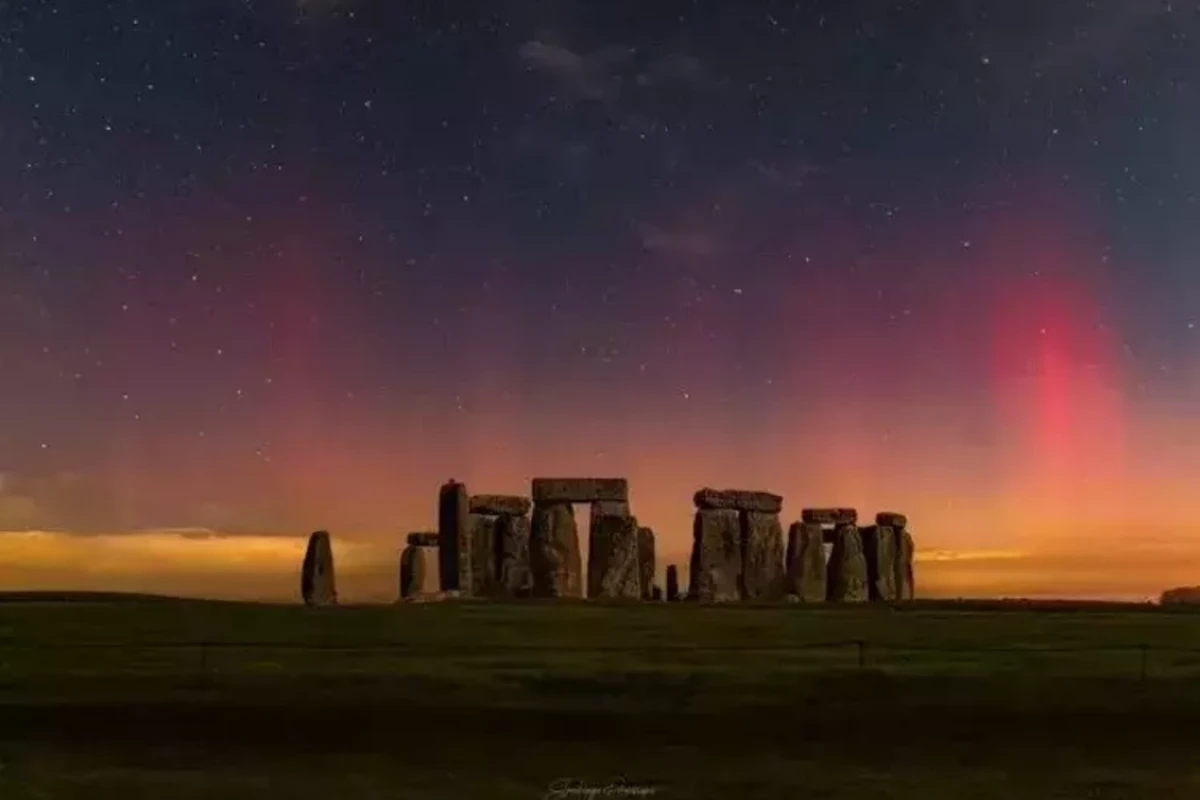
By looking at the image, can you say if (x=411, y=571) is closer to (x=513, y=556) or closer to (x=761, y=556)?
(x=513, y=556)

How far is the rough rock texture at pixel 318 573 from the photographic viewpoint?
31938 millimetres

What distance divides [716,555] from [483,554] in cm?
490

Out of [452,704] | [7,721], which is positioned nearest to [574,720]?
[452,704]

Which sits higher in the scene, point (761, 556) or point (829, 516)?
point (829, 516)

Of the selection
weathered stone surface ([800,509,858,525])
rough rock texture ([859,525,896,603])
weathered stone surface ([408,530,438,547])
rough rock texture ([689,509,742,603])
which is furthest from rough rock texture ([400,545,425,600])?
rough rock texture ([859,525,896,603])

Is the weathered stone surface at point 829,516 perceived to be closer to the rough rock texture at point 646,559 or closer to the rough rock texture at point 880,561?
the rough rock texture at point 880,561

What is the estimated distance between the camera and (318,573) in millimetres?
32281

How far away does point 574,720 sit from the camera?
8328 millimetres

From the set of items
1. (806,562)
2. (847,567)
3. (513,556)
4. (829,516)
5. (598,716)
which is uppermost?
(829,516)

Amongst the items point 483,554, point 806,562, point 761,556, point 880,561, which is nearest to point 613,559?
point 483,554

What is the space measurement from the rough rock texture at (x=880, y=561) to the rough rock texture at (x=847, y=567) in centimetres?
43

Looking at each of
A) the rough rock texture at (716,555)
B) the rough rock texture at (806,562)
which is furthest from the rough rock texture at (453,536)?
the rough rock texture at (806,562)

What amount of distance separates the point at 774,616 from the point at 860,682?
11.4m

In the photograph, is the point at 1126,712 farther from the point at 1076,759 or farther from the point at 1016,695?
the point at 1076,759
